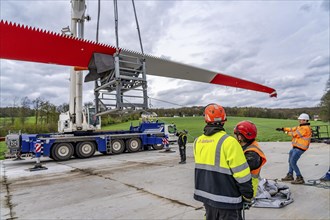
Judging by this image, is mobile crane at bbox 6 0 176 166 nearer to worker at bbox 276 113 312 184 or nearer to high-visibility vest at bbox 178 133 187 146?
high-visibility vest at bbox 178 133 187 146

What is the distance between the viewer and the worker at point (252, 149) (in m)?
2.62

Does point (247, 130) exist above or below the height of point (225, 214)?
above

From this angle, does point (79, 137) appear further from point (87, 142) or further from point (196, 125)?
point (196, 125)

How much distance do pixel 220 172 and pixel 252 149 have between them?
537 millimetres

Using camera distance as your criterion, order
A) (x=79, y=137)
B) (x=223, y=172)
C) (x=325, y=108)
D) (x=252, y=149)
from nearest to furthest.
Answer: (x=223, y=172) < (x=252, y=149) < (x=79, y=137) < (x=325, y=108)

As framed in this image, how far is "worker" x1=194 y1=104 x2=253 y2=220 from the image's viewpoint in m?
2.31

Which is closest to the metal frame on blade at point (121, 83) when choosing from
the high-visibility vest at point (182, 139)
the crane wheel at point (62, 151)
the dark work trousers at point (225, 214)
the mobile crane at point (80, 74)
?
the mobile crane at point (80, 74)

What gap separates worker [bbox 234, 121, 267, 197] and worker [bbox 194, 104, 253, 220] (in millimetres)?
306

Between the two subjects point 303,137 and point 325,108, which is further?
point 325,108

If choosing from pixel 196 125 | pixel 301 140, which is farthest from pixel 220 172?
pixel 196 125

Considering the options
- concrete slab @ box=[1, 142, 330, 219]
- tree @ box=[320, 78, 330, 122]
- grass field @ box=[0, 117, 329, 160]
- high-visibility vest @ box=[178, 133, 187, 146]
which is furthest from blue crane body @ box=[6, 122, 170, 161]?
tree @ box=[320, 78, 330, 122]

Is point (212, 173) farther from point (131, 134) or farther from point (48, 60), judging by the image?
point (131, 134)

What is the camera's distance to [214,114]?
258 centimetres

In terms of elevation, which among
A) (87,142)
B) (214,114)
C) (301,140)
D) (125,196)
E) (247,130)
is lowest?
(125,196)
